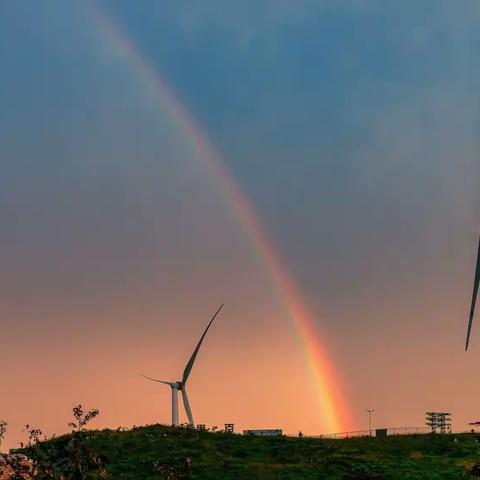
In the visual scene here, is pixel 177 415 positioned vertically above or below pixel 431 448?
above

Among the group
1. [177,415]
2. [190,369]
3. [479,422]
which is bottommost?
[479,422]

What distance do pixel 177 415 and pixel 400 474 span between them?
4812 centimetres

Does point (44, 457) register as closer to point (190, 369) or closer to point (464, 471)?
point (464, 471)

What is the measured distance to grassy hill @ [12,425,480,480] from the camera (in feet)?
224

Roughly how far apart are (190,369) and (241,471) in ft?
170

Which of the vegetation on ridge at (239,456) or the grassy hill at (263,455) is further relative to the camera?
the grassy hill at (263,455)

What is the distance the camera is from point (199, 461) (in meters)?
74.4

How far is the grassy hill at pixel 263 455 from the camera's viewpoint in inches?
2685

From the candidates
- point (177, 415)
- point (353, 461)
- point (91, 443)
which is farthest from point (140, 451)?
point (177, 415)

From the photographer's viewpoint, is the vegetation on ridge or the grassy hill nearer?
the vegetation on ridge

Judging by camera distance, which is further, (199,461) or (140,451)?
(140,451)

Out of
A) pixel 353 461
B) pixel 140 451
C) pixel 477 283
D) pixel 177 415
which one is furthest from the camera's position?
pixel 177 415

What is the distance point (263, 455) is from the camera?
265ft

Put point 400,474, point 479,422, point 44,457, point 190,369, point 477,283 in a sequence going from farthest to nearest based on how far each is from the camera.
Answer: point 190,369 < point 400,474 < point 44,457 < point 477,283 < point 479,422
